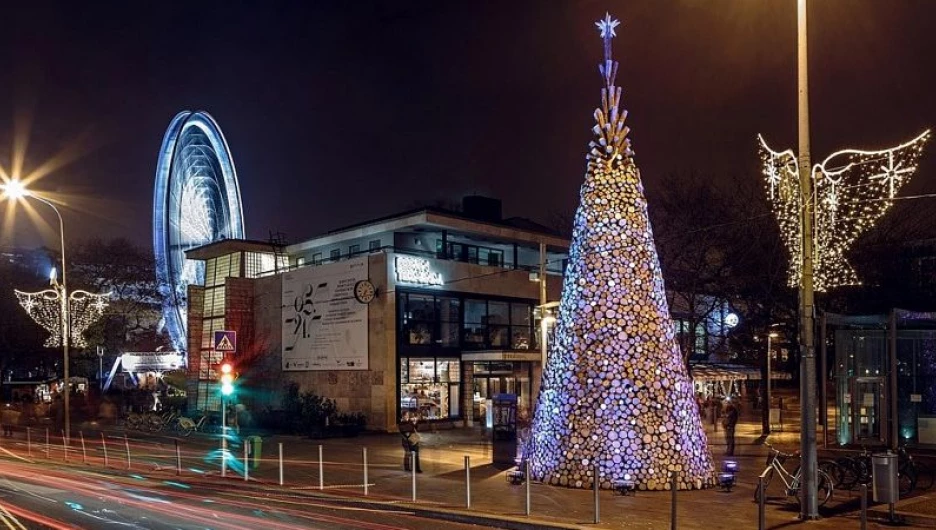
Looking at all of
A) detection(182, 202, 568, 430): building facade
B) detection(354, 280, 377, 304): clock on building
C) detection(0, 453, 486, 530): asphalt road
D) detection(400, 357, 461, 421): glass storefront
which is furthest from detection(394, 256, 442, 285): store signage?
detection(0, 453, 486, 530): asphalt road

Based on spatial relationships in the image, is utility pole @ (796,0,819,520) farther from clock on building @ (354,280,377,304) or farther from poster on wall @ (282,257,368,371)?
poster on wall @ (282,257,368,371)

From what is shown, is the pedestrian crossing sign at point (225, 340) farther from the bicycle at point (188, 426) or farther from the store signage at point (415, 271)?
the bicycle at point (188, 426)

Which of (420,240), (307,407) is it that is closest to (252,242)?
(420,240)

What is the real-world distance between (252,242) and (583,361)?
106 ft

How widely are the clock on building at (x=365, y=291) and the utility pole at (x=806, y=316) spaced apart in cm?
2445

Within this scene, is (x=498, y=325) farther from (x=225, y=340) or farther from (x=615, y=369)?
(x=615, y=369)

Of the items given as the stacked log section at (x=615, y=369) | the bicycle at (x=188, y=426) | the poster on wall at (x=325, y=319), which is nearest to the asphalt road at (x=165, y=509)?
the stacked log section at (x=615, y=369)

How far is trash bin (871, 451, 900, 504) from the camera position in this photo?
13117 millimetres

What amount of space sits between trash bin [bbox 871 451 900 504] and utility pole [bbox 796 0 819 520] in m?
1.03

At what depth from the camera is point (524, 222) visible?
164ft

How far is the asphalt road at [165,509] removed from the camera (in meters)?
13.4

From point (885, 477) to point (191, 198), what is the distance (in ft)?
146

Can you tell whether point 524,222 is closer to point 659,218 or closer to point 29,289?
point 659,218

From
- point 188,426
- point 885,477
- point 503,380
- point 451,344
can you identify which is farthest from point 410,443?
point 503,380
